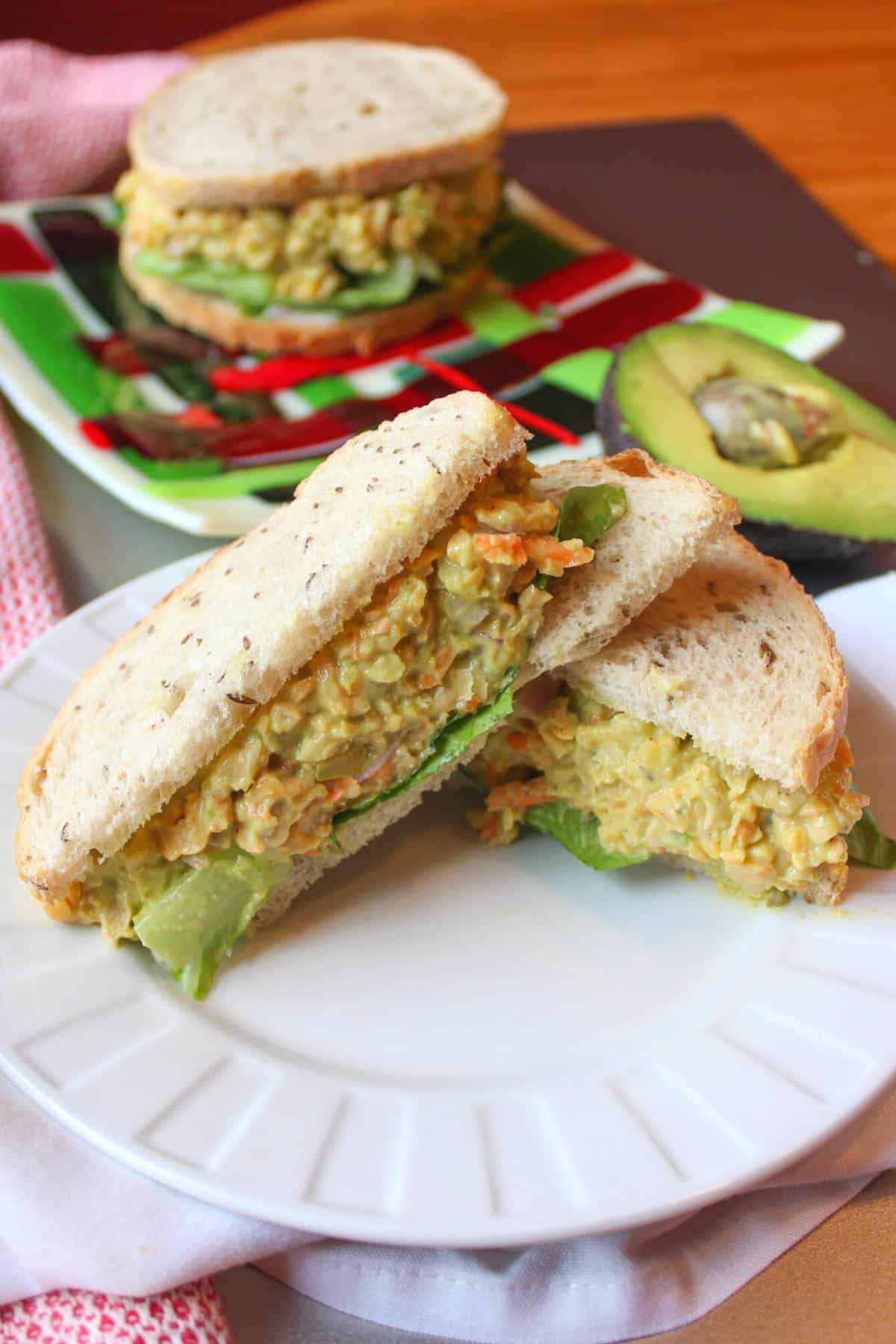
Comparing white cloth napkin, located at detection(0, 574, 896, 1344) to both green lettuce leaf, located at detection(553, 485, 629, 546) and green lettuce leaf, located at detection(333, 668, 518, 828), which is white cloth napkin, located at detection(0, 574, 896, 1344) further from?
green lettuce leaf, located at detection(553, 485, 629, 546)

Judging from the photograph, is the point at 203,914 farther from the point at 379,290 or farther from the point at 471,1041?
the point at 379,290

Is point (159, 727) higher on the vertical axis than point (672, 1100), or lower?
higher

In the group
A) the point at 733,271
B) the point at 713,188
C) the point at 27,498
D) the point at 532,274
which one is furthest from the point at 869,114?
Answer: the point at 27,498

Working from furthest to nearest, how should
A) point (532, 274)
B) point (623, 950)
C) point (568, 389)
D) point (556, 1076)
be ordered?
point (532, 274)
point (568, 389)
point (623, 950)
point (556, 1076)

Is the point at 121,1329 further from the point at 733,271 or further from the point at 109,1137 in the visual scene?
the point at 733,271

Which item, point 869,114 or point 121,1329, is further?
A: point 869,114

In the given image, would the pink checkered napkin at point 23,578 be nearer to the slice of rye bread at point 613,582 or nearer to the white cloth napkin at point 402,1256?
the slice of rye bread at point 613,582

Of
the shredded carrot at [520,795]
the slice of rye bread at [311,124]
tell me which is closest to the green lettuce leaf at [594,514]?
the shredded carrot at [520,795]

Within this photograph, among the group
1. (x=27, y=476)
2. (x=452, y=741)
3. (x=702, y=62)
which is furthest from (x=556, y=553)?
(x=702, y=62)
